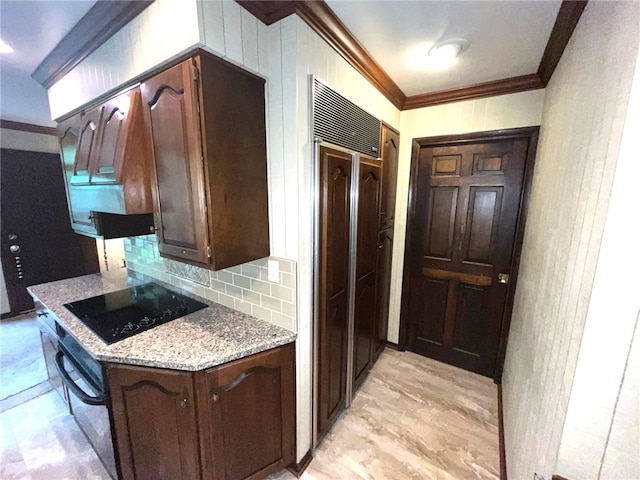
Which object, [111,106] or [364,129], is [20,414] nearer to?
[111,106]

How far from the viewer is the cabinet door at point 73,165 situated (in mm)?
1715

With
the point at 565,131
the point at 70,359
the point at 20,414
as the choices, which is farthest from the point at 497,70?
the point at 20,414

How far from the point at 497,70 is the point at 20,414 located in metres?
4.27

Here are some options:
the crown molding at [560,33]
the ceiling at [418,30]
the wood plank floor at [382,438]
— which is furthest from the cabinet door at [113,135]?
the crown molding at [560,33]

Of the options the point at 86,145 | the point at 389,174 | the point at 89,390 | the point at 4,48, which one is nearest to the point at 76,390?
the point at 89,390

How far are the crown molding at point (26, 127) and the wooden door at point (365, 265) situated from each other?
4.30 metres

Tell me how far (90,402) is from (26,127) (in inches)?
155

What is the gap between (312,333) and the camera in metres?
1.48

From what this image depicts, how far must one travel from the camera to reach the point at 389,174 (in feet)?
7.38

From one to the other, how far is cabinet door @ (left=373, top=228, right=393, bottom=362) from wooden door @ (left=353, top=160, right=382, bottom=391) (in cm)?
13

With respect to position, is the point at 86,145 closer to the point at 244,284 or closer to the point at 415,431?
the point at 244,284

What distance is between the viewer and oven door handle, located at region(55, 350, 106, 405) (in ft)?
4.12

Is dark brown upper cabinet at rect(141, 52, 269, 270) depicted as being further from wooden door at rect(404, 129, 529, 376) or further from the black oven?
wooden door at rect(404, 129, 529, 376)

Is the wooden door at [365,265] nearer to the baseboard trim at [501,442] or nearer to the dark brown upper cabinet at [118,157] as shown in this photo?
the baseboard trim at [501,442]
